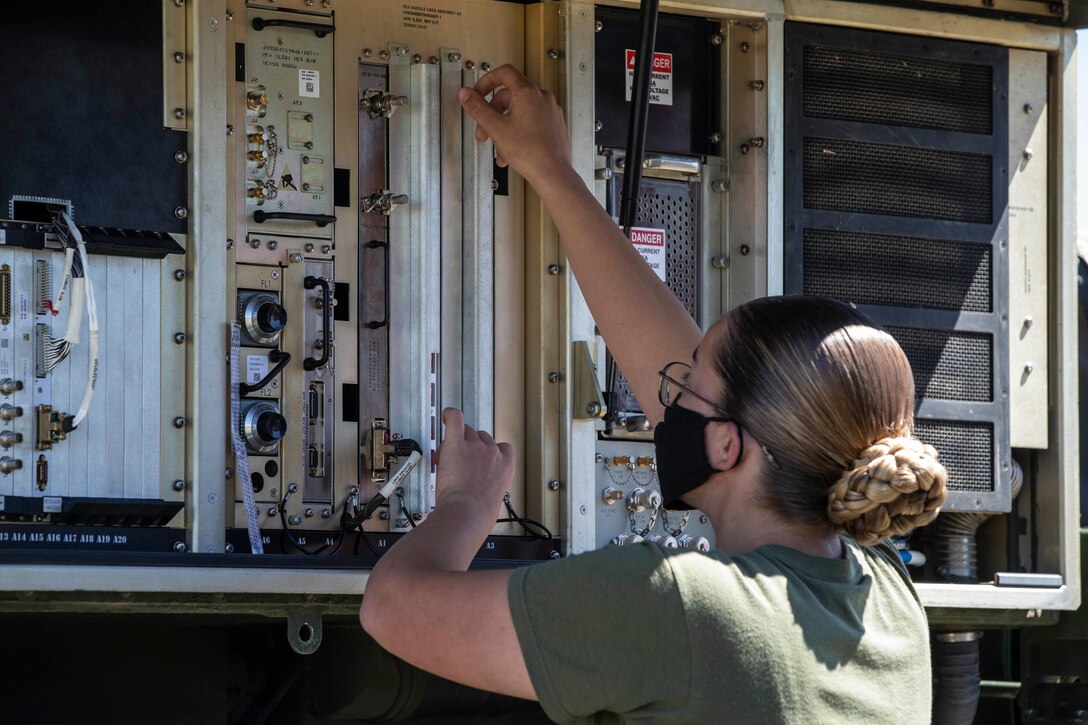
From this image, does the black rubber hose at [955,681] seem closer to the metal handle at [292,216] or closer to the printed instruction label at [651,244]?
the printed instruction label at [651,244]

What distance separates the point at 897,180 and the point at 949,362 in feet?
2.12

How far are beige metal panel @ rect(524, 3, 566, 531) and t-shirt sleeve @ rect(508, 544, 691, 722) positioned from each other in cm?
235

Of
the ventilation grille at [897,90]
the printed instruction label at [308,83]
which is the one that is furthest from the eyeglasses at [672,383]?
the ventilation grille at [897,90]

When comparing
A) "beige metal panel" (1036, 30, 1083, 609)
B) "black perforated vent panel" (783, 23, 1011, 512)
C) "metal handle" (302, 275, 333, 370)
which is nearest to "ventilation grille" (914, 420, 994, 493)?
"black perforated vent panel" (783, 23, 1011, 512)

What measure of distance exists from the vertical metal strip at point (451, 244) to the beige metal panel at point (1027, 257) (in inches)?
77.5

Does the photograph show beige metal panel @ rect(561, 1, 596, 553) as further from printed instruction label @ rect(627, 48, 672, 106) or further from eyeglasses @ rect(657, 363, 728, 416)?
eyeglasses @ rect(657, 363, 728, 416)

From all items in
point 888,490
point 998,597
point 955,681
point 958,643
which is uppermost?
point 888,490

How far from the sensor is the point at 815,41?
520 cm

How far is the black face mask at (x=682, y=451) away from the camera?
282cm

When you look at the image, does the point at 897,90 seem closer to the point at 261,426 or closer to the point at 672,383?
the point at 261,426

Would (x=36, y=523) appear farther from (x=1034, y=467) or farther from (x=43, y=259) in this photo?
(x=1034, y=467)

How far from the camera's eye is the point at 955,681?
5.41 m

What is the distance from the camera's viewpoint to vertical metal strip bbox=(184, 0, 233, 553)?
13.8ft

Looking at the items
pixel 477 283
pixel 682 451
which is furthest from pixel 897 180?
A: pixel 682 451
